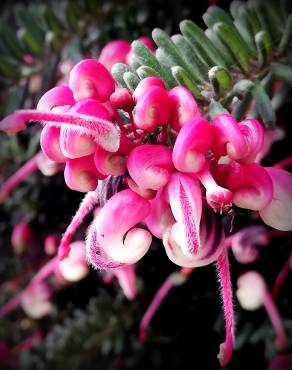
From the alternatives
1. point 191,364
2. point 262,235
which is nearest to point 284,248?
point 262,235

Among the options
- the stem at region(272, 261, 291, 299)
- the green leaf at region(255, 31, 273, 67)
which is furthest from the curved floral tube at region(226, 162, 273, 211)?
the stem at region(272, 261, 291, 299)

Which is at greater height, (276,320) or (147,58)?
(147,58)

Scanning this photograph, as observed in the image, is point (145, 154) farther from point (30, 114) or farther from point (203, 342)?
point (203, 342)

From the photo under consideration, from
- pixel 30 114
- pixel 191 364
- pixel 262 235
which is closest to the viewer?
pixel 30 114

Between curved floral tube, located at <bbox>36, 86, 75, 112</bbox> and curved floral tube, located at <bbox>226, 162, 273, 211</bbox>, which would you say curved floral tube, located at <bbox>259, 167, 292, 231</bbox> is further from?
curved floral tube, located at <bbox>36, 86, 75, 112</bbox>

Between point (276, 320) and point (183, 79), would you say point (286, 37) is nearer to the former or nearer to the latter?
point (183, 79)

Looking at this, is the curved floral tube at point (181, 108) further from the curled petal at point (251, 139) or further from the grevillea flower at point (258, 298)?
the grevillea flower at point (258, 298)

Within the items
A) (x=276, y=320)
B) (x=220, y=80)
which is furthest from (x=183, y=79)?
(x=276, y=320)
